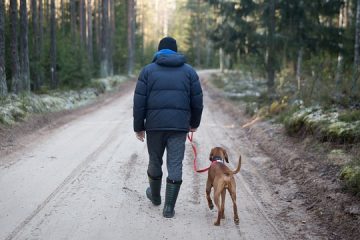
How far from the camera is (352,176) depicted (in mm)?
6047

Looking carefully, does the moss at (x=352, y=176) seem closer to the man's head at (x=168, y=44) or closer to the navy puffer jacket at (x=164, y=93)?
the navy puffer jacket at (x=164, y=93)

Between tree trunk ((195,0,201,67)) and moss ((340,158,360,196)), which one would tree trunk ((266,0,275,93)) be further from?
tree trunk ((195,0,201,67))

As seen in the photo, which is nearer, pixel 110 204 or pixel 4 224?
pixel 4 224

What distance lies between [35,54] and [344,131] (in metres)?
16.3

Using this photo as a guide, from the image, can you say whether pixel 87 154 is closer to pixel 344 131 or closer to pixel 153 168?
pixel 153 168

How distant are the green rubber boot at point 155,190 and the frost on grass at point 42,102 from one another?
7082 millimetres

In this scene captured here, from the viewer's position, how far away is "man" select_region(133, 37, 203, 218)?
5.41 m

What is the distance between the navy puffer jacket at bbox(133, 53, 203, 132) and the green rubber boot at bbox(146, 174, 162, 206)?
804 millimetres

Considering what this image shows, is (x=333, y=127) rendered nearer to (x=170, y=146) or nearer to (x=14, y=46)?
(x=170, y=146)

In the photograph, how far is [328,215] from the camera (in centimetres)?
570

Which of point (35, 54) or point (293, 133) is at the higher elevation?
point (35, 54)

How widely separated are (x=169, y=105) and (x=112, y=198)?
183cm

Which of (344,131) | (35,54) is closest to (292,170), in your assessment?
(344,131)

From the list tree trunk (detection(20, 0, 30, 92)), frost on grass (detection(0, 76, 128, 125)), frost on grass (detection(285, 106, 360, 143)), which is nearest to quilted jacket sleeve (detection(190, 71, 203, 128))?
frost on grass (detection(285, 106, 360, 143))
